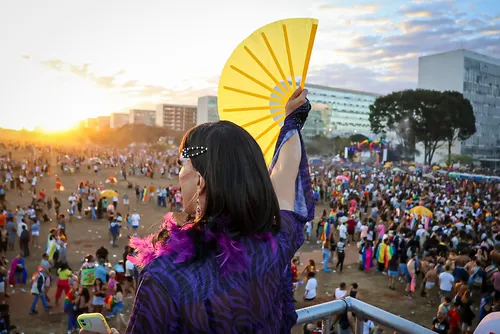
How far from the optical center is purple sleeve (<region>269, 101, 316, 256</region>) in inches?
54.9

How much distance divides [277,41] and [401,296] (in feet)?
32.9

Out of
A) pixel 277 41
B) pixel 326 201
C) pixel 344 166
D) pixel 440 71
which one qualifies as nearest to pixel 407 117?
pixel 344 166

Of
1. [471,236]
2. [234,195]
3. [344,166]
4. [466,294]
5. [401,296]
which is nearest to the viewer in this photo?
[234,195]

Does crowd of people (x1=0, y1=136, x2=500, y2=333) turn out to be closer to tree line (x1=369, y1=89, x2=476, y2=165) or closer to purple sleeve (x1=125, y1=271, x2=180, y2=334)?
purple sleeve (x1=125, y1=271, x2=180, y2=334)

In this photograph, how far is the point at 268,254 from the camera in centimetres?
121

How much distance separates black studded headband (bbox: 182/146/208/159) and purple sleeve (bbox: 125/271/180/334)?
0.38 m

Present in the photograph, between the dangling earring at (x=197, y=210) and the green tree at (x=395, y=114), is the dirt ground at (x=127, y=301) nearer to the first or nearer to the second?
the dangling earring at (x=197, y=210)

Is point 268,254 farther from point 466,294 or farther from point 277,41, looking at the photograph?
point 466,294

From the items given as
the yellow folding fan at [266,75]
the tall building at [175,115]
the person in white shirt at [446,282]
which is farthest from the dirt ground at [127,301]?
the tall building at [175,115]

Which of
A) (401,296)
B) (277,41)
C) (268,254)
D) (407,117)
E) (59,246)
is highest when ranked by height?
(407,117)

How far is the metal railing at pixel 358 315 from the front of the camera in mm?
1746

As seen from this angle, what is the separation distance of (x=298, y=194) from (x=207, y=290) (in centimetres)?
67

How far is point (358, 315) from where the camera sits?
199 centimetres

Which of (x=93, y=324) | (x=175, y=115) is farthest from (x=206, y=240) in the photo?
(x=175, y=115)
